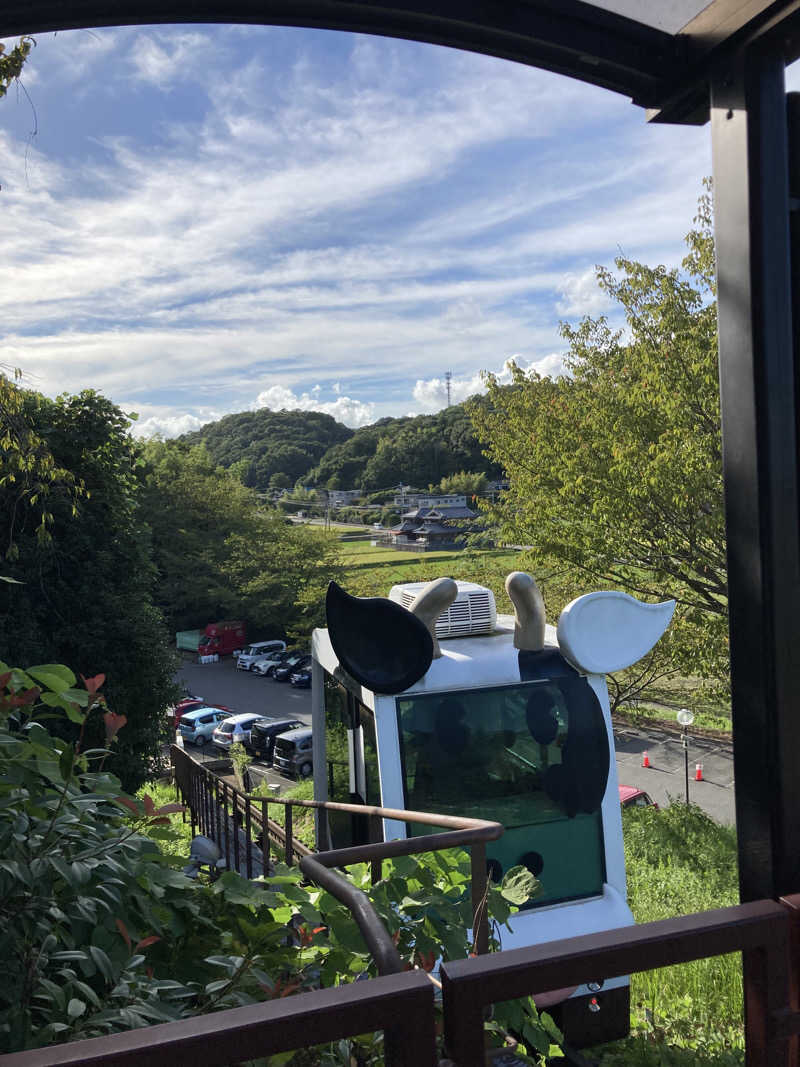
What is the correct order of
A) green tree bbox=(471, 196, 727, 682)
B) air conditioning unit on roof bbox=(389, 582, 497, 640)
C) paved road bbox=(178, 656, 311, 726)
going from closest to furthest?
air conditioning unit on roof bbox=(389, 582, 497, 640), green tree bbox=(471, 196, 727, 682), paved road bbox=(178, 656, 311, 726)

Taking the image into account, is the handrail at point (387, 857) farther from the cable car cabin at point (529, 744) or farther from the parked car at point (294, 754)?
the parked car at point (294, 754)

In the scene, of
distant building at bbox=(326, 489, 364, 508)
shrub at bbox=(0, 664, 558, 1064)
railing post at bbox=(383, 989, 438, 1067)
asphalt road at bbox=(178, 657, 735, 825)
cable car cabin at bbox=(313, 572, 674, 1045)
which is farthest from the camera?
distant building at bbox=(326, 489, 364, 508)

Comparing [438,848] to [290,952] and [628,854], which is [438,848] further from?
[628,854]

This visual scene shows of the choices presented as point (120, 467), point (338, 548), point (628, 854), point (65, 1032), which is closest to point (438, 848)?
point (65, 1032)

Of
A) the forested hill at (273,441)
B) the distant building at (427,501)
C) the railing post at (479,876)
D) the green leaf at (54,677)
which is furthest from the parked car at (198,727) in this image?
the forested hill at (273,441)

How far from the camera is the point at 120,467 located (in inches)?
499

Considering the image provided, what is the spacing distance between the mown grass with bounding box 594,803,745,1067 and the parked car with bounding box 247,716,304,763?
485 inches

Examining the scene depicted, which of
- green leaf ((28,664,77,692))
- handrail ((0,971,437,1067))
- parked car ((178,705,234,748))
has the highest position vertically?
green leaf ((28,664,77,692))

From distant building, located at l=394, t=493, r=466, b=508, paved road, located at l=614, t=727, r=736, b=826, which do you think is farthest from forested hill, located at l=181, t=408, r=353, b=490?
paved road, located at l=614, t=727, r=736, b=826

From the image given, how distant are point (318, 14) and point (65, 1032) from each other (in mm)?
1950

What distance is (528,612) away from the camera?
14.1 feet

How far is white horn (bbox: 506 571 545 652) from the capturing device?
429 cm

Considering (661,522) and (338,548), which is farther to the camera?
(338,548)

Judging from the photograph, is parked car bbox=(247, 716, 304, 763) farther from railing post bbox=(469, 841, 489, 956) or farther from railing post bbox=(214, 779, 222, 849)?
railing post bbox=(469, 841, 489, 956)
